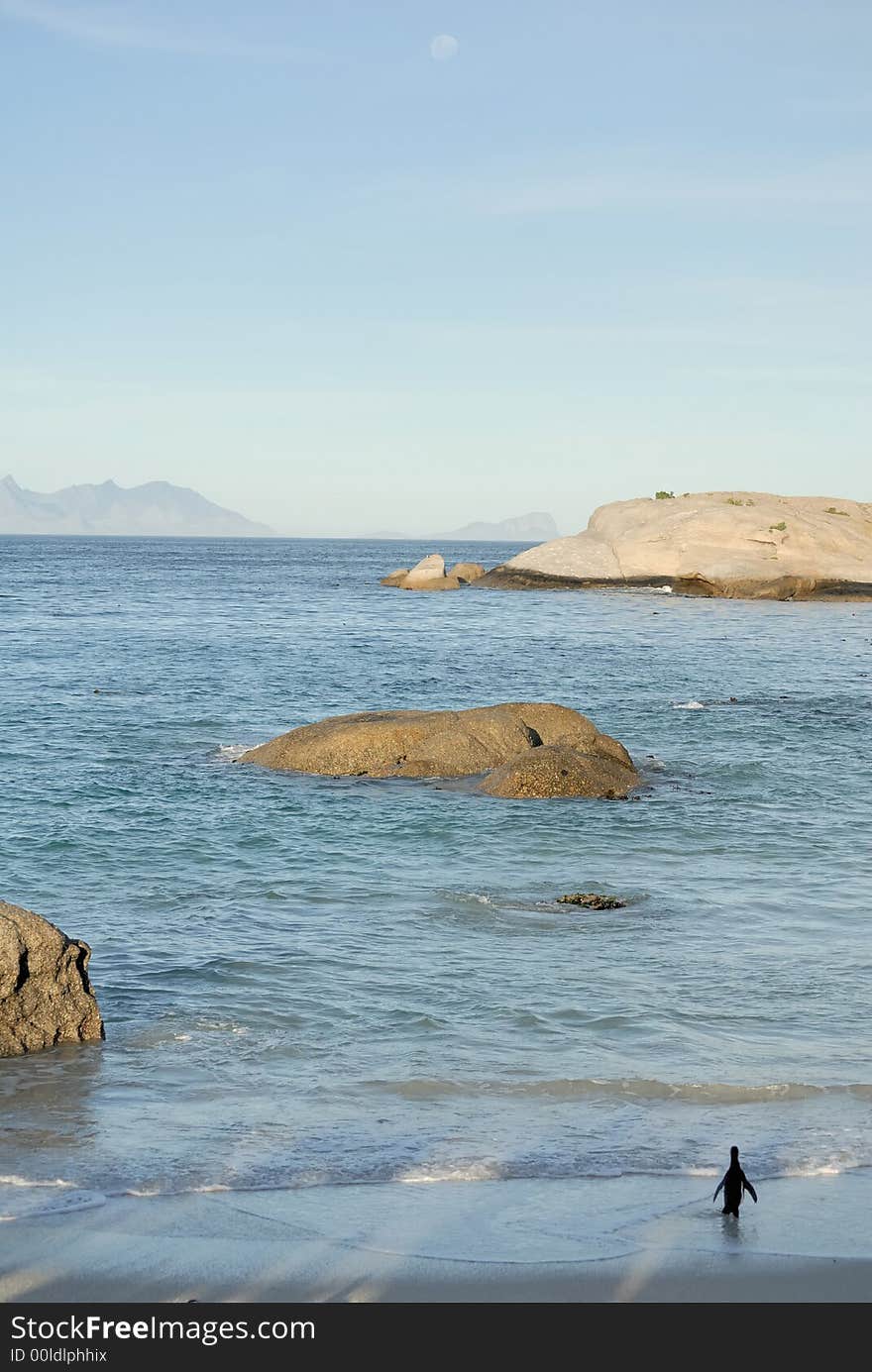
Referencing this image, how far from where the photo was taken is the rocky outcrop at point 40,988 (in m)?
14.4

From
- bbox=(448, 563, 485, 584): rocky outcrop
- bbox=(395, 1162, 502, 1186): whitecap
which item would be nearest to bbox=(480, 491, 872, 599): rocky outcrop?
bbox=(448, 563, 485, 584): rocky outcrop

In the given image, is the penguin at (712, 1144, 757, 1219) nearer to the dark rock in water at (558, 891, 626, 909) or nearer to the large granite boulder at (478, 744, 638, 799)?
the dark rock in water at (558, 891, 626, 909)

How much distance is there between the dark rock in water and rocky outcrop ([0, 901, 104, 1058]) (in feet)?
26.2

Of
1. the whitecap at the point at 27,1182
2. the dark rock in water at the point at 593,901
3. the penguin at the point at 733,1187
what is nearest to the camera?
the penguin at the point at 733,1187

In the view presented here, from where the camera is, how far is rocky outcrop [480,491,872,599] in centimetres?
9119

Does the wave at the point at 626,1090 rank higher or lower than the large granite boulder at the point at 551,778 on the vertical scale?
lower

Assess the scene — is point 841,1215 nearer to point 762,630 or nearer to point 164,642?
point 164,642

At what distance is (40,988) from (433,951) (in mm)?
5569

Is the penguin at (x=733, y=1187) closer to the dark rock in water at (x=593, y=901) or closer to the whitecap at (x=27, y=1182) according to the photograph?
the whitecap at (x=27, y=1182)

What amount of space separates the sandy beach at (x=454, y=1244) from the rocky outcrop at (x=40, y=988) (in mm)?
3394

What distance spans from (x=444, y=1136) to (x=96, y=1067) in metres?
3.84

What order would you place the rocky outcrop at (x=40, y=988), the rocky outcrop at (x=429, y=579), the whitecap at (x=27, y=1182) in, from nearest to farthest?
the whitecap at (x=27, y=1182) → the rocky outcrop at (x=40, y=988) → the rocky outcrop at (x=429, y=579)

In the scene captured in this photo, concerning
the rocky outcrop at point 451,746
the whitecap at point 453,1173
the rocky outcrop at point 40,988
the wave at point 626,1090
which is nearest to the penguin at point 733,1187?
the whitecap at point 453,1173

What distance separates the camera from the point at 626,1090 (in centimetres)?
1415
